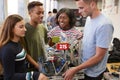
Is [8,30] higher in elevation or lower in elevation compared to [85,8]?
lower

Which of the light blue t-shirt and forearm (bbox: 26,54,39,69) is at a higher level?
the light blue t-shirt

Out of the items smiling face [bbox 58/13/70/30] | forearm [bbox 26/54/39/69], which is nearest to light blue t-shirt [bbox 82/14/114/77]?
forearm [bbox 26/54/39/69]

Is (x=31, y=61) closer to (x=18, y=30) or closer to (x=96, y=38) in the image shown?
(x=18, y=30)

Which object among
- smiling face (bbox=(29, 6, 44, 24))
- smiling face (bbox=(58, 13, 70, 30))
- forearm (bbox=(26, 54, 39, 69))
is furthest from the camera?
smiling face (bbox=(58, 13, 70, 30))

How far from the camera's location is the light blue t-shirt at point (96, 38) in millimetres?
1594

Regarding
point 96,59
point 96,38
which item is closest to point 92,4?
point 96,38

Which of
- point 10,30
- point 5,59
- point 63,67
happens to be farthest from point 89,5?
point 5,59

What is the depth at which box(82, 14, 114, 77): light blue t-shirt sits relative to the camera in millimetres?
1594

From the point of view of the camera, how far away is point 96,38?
1.64 meters

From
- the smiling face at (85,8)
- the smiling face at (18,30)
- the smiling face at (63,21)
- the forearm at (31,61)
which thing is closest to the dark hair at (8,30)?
the smiling face at (18,30)

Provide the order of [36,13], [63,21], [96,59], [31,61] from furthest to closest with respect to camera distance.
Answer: [63,21] < [36,13] < [31,61] < [96,59]

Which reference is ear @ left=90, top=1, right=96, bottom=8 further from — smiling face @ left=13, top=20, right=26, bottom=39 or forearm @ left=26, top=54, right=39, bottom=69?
forearm @ left=26, top=54, right=39, bottom=69

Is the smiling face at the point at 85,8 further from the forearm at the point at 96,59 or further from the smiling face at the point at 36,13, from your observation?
the smiling face at the point at 36,13

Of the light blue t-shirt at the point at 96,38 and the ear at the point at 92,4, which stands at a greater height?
the ear at the point at 92,4
